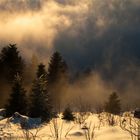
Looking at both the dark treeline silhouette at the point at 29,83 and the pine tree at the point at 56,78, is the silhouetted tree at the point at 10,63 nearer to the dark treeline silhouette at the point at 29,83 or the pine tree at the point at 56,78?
the dark treeline silhouette at the point at 29,83

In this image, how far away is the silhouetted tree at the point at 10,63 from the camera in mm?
49838

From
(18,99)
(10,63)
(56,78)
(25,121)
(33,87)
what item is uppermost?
(10,63)

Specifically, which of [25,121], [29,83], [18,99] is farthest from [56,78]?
[25,121]

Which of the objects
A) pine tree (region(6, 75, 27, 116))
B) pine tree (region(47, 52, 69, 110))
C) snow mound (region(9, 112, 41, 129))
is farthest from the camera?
pine tree (region(47, 52, 69, 110))

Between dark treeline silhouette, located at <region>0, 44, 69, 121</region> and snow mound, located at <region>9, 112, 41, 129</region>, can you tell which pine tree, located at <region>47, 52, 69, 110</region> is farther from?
snow mound, located at <region>9, 112, 41, 129</region>

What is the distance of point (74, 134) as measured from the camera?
9930 millimetres

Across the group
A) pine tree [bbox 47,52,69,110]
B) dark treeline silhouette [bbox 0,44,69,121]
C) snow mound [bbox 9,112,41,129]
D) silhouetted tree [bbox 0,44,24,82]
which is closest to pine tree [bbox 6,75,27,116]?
dark treeline silhouette [bbox 0,44,69,121]

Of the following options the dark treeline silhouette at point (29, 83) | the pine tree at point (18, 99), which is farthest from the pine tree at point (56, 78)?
the pine tree at point (18, 99)

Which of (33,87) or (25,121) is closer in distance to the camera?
(25,121)

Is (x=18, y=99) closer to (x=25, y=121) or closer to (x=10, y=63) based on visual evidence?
(x=25, y=121)

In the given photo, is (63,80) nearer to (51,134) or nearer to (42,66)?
(42,66)

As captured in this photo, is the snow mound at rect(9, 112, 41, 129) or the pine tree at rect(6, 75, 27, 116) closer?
the snow mound at rect(9, 112, 41, 129)

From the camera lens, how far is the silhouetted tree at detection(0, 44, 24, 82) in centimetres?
4984

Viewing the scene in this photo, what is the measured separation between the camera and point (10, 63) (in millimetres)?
50469
